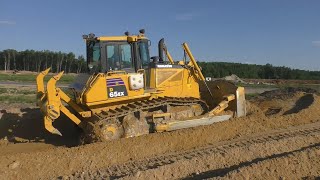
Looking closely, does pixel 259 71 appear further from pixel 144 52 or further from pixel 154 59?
pixel 144 52

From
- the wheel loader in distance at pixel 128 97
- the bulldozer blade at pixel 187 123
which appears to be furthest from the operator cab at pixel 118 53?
the bulldozer blade at pixel 187 123

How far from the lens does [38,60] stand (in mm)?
86062

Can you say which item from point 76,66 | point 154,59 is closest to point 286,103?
point 154,59

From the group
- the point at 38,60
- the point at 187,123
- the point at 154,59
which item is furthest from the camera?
the point at 38,60

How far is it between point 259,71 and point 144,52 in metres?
62.7

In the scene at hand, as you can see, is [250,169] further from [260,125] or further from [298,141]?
[260,125]

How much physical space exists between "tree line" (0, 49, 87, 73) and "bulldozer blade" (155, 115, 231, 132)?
72.0 m

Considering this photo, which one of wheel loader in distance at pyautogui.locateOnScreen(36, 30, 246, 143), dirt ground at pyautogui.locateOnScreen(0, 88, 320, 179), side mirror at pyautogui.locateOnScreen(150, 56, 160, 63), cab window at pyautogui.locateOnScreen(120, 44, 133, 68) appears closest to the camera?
dirt ground at pyautogui.locateOnScreen(0, 88, 320, 179)

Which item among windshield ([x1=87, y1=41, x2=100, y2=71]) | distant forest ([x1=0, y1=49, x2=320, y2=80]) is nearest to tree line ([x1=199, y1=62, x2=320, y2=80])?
distant forest ([x1=0, y1=49, x2=320, y2=80])

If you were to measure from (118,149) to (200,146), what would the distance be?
83.5 inches

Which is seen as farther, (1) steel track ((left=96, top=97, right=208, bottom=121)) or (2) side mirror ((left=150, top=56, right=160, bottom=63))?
(2) side mirror ((left=150, top=56, right=160, bottom=63))

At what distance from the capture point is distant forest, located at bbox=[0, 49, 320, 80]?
68.7 metres

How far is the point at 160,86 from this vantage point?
11922 mm

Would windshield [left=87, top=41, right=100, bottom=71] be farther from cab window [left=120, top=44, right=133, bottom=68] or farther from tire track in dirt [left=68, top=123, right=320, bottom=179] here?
tire track in dirt [left=68, top=123, right=320, bottom=179]
